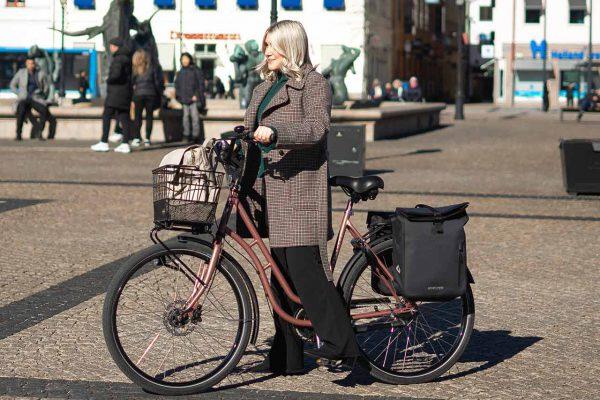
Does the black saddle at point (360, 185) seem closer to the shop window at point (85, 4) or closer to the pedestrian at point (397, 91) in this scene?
the pedestrian at point (397, 91)

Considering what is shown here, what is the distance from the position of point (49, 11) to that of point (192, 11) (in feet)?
22.3

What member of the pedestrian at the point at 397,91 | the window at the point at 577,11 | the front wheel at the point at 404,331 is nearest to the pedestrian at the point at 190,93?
the front wheel at the point at 404,331

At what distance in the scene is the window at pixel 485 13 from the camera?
332 feet

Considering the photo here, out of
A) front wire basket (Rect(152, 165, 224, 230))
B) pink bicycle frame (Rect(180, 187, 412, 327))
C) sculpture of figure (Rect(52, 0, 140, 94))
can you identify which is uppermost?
sculpture of figure (Rect(52, 0, 140, 94))

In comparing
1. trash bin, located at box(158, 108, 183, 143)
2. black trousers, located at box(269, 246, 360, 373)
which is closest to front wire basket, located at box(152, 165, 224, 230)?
black trousers, located at box(269, 246, 360, 373)

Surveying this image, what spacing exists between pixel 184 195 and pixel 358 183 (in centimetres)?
79

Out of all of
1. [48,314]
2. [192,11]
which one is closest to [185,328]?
[48,314]

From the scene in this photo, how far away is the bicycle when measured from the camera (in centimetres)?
551

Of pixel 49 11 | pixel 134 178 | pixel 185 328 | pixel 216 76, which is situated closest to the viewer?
pixel 185 328

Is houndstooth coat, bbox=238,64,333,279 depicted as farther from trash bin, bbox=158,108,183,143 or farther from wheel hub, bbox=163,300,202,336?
trash bin, bbox=158,108,183,143

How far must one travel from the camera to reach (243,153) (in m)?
5.57

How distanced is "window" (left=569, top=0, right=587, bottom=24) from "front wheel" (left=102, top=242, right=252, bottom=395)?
7279cm

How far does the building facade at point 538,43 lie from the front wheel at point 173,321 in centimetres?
7161

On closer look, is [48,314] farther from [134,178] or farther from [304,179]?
[134,178]
